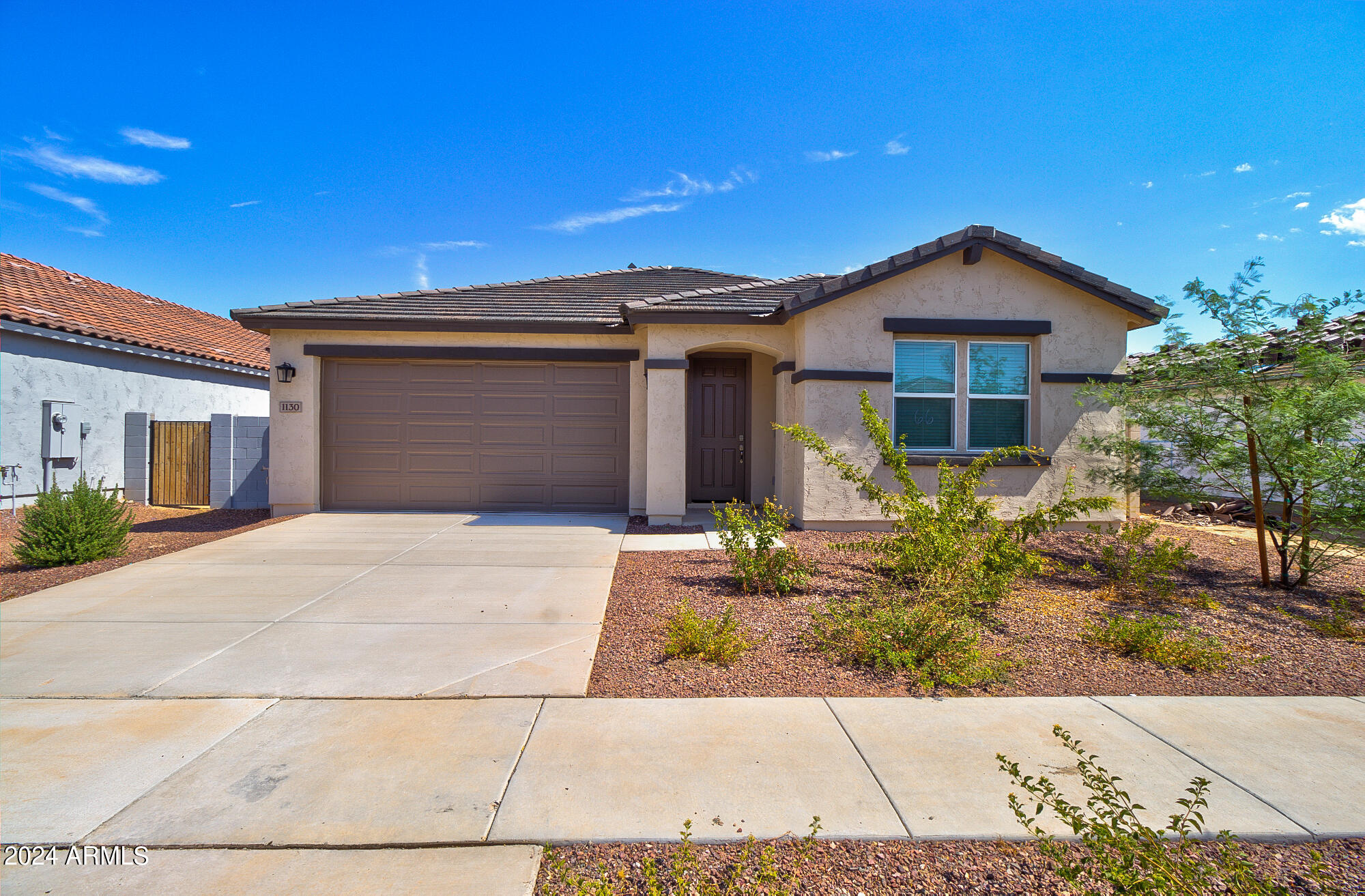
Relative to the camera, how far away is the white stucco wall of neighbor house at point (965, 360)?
9.12m

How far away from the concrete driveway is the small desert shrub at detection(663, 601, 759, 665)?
2.06 feet

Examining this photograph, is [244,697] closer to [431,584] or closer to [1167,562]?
[431,584]

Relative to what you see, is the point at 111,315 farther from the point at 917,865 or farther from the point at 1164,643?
the point at 1164,643

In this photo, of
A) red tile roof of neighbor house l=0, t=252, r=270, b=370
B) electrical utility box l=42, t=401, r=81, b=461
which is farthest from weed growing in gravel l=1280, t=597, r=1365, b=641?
electrical utility box l=42, t=401, r=81, b=461

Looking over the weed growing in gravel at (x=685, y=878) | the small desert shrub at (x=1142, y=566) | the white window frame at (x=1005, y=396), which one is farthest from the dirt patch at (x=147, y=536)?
the small desert shrub at (x=1142, y=566)

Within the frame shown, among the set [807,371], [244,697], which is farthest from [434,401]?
[244,697]

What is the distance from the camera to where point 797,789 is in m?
3.01

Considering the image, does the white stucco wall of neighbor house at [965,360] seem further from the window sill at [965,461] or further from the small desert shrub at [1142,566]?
the small desert shrub at [1142,566]

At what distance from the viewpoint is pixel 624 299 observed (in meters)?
12.0

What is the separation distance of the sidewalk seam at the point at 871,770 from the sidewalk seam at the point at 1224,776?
1644 mm

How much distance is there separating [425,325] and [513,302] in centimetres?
164

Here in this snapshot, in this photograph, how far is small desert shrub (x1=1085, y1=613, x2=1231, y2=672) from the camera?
4.56 meters

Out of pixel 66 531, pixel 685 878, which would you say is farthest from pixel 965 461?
pixel 66 531

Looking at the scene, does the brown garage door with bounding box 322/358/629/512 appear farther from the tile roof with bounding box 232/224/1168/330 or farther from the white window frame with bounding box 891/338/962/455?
the white window frame with bounding box 891/338/962/455
